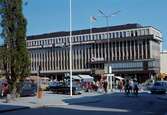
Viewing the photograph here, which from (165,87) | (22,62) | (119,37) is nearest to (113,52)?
(119,37)

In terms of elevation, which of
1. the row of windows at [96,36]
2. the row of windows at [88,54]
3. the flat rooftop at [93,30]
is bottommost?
the row of windows at [88,54]

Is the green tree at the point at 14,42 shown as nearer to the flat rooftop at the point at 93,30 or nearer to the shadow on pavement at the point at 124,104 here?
the shadow on pavement at the point at 124,104

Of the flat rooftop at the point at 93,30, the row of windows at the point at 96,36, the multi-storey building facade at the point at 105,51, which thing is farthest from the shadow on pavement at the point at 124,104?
the flat rooftop at the point at 93,30

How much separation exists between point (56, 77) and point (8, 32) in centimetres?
13067

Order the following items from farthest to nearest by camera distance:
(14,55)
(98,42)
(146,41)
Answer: (98,42)
(146,41)
(14,55)

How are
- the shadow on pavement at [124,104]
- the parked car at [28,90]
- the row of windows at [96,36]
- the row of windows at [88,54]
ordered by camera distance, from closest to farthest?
the shadow on pavement at [124,104] < the parked car at [28,90] < the row of windows at [88,54] < the row of windows at [96,36]

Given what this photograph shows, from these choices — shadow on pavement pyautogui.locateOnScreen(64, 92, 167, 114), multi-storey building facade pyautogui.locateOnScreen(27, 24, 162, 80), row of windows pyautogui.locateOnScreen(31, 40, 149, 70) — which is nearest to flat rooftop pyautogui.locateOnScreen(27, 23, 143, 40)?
multi-storey building facade pyautogui.locateOnScreen(27, 24, 162, 80)

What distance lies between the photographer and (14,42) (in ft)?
129

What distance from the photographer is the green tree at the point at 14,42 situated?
38562 millimetres

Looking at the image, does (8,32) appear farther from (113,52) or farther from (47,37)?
(47,37)

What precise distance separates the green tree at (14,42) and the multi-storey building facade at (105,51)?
94471mm

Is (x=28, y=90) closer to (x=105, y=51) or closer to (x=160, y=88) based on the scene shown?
(x=160, y=88)

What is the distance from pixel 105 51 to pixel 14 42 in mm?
116231

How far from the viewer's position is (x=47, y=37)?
175m
